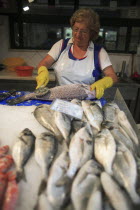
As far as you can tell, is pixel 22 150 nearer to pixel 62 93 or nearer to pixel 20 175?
pixel 20 175

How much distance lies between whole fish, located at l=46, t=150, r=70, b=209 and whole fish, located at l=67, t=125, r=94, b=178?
34 millimetres

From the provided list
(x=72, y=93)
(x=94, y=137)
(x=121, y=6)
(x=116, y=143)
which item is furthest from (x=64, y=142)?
(x=121, y=6)

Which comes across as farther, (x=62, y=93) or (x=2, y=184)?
(x=62, y=93)

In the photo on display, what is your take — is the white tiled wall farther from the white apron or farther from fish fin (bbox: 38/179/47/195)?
fish fin (bbox: 38/179/47/195)

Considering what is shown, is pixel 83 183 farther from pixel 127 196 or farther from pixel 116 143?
pixel 116 143

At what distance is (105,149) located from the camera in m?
0.98

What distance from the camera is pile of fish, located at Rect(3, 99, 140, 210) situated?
2.29 ft

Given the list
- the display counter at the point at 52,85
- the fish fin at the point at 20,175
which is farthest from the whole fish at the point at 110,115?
the display counter at the point at 52,85

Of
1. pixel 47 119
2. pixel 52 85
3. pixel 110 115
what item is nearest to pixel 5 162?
pixel 47 119

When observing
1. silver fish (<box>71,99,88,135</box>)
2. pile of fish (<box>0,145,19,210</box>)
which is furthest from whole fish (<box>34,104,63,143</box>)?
pile of fish (<box>0,145,19,210</box>)

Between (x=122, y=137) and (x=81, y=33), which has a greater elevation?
(x=81, y=33)

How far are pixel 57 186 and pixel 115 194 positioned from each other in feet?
0.76

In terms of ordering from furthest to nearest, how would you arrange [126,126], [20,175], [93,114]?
[93,114]
[126,126]
[20,175]

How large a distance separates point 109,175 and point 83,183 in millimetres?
130
